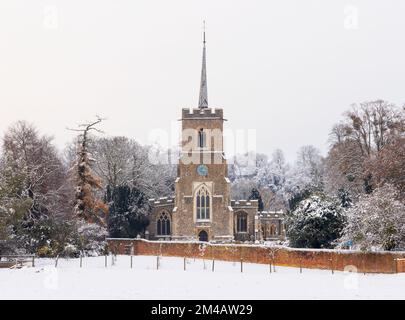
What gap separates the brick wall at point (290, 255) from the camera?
1011 inches

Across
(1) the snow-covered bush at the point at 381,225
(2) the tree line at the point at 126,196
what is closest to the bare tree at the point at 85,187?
(2) the tree line at the point at 126,196

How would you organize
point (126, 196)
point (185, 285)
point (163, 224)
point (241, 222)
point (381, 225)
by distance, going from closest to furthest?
1. point (185, 285)
2. point (381, 225)
3. point (126, 196)
4. point (163, 224)
5. point (241, 222)

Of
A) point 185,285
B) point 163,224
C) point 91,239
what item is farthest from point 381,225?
point 163,224

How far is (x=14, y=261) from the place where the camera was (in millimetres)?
28562

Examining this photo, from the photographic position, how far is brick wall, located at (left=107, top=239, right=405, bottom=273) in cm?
2569

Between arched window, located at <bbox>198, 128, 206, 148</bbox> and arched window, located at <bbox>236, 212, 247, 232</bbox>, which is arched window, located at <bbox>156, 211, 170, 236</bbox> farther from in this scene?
arched window, located at <bbox>198, 128, 206, 148</bbox>

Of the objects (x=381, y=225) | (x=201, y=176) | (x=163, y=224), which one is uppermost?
(x=201, y=176)

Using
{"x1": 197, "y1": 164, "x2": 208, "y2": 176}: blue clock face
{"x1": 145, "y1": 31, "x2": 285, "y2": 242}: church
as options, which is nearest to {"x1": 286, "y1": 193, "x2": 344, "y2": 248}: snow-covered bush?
{"x1": 145, "y1": 31, "x2": 285, "y2": 242}: church

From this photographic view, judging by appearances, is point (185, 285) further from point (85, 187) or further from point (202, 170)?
point (202, 170)

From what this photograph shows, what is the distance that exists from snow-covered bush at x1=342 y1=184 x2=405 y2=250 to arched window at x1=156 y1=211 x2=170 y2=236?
85.2ft

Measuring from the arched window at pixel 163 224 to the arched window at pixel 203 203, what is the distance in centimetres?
308

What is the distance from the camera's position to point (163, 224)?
5175 cm

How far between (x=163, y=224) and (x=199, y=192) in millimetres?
4193
